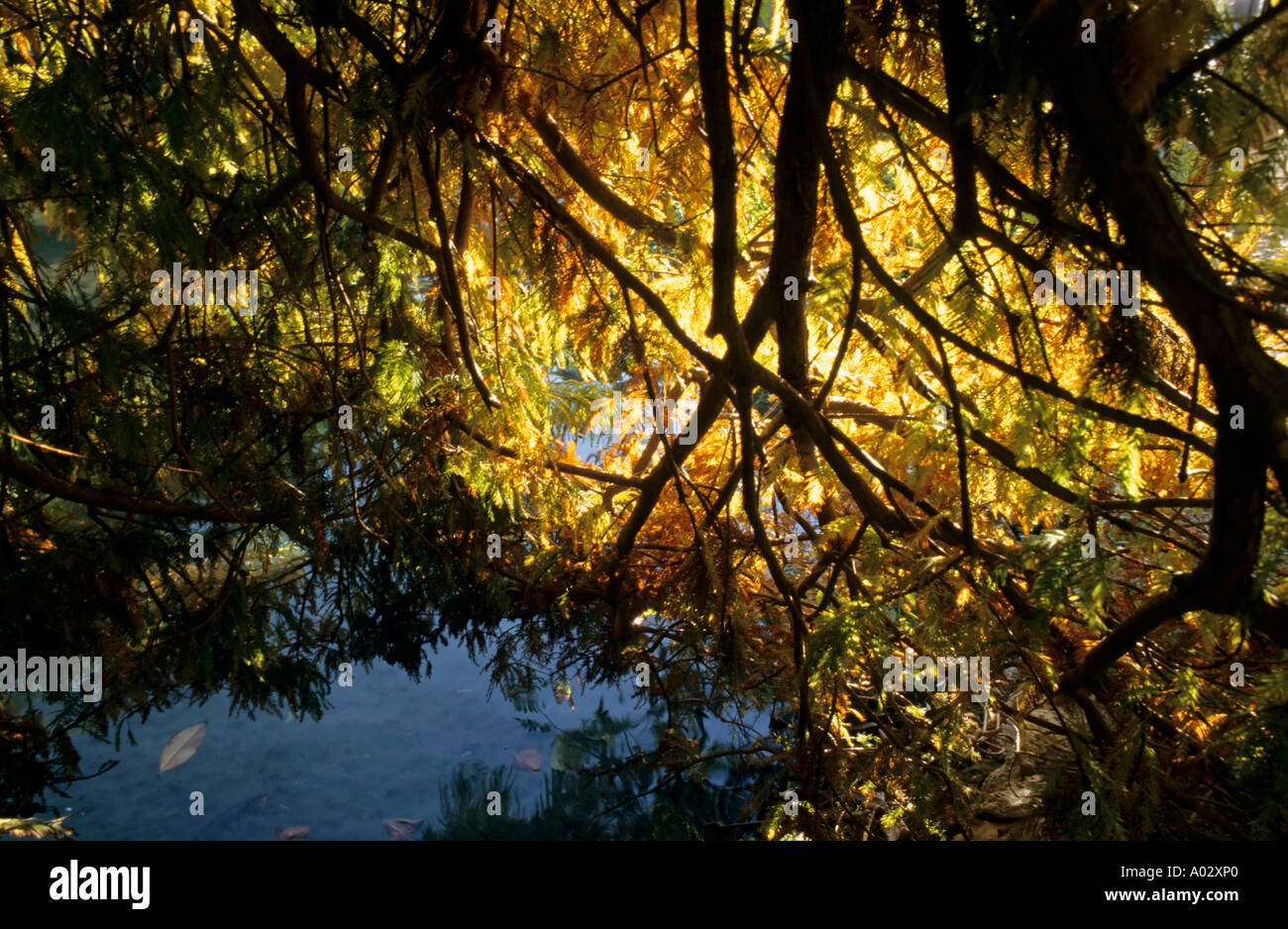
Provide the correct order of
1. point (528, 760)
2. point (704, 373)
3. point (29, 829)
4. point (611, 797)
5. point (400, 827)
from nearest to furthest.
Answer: point (29, 829) → point (400, 827) → point (611, 797) → point (528, 760) → point (704, 373)

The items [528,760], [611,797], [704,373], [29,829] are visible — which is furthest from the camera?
[704,373]

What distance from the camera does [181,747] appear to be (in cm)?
241

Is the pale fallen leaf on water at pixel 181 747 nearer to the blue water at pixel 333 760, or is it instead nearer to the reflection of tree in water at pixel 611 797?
the blue water at pixel 333 760

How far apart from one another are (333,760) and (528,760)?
629mm

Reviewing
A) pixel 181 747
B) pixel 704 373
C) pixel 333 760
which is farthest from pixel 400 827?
pixel 704 373

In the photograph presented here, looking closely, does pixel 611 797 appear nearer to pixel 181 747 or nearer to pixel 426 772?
pixel 426 772

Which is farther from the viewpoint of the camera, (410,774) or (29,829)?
(410,774)

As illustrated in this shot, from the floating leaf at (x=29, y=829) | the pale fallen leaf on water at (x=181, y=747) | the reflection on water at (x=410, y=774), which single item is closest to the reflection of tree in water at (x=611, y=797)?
the reflection on water at (x=410, y=774)

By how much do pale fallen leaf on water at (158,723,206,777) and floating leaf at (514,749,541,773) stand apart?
1008 millimetres

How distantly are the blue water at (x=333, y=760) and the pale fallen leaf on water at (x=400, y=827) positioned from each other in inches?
0.9

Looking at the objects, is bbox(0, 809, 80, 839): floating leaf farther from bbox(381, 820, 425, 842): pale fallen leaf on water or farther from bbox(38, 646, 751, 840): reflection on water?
bbox(381, 820, 425, 842): pale fallen leaf on water

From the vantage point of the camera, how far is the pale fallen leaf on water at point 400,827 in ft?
7.11
